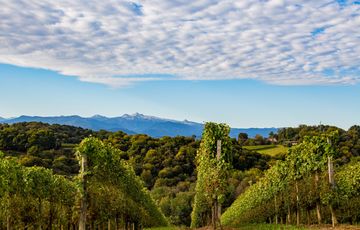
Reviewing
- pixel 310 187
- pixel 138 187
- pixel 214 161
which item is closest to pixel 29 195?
pixel 214 161

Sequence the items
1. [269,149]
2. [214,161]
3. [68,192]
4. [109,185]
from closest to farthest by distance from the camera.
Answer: [214,161], [109,185], [68,192], [269,149]

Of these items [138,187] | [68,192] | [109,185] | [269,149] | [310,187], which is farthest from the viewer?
[269,149]

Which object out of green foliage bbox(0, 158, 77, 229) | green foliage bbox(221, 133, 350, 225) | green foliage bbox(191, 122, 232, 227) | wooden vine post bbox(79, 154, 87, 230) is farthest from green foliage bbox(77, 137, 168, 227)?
green foliage bbox(221, 133, 350, 225)

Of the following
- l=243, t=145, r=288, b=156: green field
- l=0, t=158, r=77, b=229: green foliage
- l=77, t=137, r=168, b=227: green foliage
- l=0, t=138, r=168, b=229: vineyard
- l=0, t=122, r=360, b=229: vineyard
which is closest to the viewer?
l=0, t=138, r=168, b=229: vineyard

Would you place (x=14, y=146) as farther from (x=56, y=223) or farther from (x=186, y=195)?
(x=56, y=223)

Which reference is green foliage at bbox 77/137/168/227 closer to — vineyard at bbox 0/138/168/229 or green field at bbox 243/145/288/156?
vineyard at bbox 0/138/168/229

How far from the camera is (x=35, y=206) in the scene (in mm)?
22578

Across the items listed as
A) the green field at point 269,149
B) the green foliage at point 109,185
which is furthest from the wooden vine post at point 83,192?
the green field at point 269,149

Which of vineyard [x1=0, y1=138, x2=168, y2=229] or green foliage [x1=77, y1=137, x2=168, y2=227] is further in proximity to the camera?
green foliage [x1=77, y1=137, x2=168, y2=227]

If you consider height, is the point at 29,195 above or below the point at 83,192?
below

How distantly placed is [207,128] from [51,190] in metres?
9.96

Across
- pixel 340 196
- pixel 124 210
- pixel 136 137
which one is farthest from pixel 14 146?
pixel 340 196

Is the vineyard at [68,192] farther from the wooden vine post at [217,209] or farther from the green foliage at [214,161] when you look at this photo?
the wooden vine post at [217,209]

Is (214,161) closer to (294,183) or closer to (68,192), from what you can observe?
(68,192)
